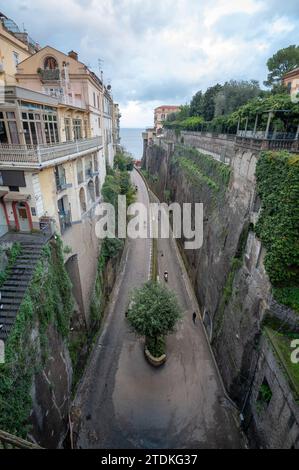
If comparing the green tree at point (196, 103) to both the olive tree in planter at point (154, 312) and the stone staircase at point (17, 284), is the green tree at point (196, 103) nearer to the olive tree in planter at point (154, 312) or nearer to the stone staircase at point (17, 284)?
the olive tree in planter at point (154, 312)

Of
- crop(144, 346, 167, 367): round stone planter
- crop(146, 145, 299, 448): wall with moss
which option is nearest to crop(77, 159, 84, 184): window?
crop(146, 145, 299, 448): wall with moss

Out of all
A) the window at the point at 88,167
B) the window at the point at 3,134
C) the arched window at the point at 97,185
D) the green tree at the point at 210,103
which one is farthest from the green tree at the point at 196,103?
the window at the point at 3,134

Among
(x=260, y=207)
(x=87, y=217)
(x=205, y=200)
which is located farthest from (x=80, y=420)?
(x=205, y=200)

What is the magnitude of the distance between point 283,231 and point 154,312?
7.24 m

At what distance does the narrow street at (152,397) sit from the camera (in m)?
10.7

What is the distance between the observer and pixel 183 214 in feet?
86.7

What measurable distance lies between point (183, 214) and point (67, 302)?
1802 centimetres

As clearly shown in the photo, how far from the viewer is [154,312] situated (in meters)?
12.1

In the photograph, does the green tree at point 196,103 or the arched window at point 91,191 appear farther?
the green tree at point 196,103

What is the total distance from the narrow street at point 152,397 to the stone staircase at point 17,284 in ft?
23.4

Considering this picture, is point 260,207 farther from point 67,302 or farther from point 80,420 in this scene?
point 80,420

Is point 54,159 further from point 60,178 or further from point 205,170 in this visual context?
point 205,170

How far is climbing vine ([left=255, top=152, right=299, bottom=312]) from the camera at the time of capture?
29.0 feet

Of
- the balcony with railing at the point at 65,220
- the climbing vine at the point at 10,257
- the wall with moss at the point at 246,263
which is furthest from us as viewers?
the balcony with railing at the point at 65,220
